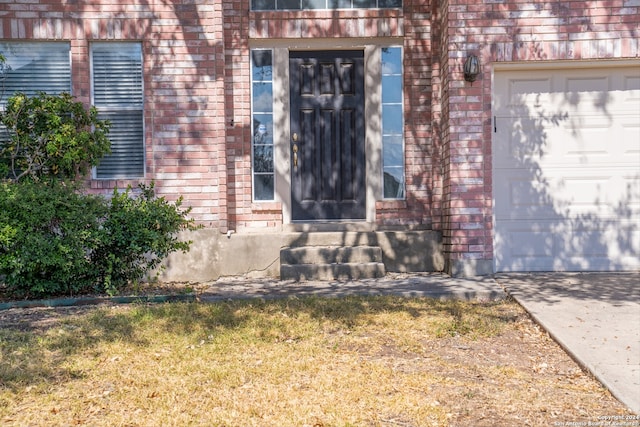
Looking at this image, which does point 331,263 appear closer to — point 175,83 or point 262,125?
point 262,125

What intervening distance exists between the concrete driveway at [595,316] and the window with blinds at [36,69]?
5785 millimetres

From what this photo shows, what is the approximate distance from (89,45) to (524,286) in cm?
585

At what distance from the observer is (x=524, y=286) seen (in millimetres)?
6141

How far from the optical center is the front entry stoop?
6863 millimetres

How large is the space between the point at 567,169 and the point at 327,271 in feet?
10.4

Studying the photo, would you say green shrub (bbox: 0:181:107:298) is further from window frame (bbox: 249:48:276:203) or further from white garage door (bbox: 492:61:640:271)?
white garage door (bbox: 492:61:640:271)

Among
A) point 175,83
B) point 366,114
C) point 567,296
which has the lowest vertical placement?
point 567,296

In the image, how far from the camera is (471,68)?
265 inches

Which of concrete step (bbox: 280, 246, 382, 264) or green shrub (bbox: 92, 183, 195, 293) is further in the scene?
concrete step (bbox: 280, 246, 382, 264)

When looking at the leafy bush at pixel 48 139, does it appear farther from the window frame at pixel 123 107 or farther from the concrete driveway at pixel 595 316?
the concrete driveway at pixel 595 316

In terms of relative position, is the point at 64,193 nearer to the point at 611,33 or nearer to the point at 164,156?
the point at 164,156

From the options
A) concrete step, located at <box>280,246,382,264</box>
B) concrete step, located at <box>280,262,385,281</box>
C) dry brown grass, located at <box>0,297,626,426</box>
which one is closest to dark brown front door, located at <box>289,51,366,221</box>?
concrete step, located at <box>280,246,382,264</box>

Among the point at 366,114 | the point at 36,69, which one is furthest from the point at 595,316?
the point at 36,69

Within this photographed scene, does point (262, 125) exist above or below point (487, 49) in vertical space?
below
